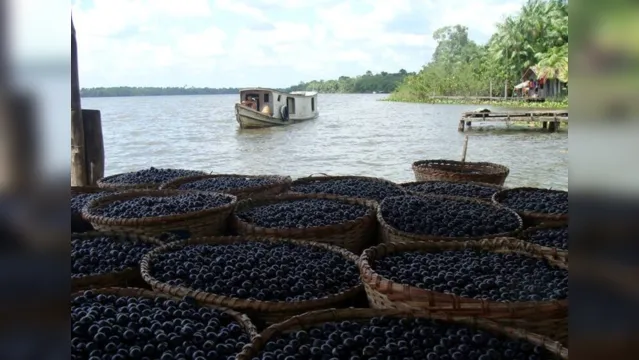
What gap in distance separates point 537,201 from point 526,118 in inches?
802

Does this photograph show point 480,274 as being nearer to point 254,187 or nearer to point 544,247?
point 544,247

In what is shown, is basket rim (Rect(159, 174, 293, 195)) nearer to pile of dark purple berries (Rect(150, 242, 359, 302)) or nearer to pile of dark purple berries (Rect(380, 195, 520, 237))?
pile of dark purple berries (Rect(380, 195, 520, 237))

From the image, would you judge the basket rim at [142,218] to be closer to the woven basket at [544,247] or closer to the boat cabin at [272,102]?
the woven basket at [544,247]

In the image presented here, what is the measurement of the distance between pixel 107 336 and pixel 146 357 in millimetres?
164

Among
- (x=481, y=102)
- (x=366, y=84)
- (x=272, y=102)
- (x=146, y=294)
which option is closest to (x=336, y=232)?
(x=146, y=294)

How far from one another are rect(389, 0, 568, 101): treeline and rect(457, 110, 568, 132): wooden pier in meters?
13.8

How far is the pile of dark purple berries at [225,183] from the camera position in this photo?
13.4 feet

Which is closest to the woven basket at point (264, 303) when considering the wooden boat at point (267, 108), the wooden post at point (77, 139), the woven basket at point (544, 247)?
the woven basket at point (544, 247)

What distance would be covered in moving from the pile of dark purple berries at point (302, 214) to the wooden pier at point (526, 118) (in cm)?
1962

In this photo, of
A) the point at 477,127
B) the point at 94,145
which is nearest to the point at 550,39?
the point at 477,127

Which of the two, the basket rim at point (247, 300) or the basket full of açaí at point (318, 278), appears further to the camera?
the basket rim at point (247, 300)

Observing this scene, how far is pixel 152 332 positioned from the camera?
5.84 ft

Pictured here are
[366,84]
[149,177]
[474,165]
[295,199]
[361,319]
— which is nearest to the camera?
[361,319]

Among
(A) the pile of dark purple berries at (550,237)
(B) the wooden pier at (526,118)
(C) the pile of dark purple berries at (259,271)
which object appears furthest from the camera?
(B) the wooden pier at (526,118)
